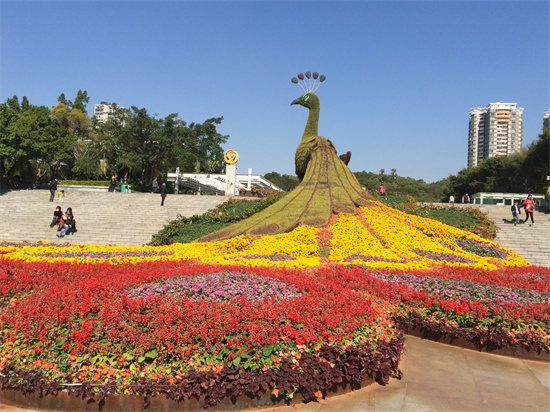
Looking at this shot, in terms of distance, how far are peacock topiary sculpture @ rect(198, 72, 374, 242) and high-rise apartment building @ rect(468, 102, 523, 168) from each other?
77.3m

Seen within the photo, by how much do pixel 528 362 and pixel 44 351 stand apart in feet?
14.9

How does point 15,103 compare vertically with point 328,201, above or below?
above

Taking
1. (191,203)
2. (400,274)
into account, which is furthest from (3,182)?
(400,274)

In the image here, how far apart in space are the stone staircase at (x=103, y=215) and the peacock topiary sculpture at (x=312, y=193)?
489 cm

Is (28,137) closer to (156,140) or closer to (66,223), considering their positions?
(156,140)

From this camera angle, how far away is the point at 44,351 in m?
3.27

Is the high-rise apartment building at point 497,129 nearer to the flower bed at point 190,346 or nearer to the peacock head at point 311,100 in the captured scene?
the peacock head at point 311,100

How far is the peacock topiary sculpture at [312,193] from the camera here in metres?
10.5

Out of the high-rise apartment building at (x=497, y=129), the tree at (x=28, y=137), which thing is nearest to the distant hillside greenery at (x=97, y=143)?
the tree at (x=28, y=137)

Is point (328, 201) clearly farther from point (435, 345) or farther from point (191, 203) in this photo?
point (191, 203)

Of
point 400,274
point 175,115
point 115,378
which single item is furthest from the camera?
point 175,115

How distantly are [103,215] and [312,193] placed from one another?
901 cm

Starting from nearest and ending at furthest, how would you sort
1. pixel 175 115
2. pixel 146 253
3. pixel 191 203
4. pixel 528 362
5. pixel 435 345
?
pixel 528 362
pixel 435 345
pixel 146 253
pixel 191 203
pixel 175 115

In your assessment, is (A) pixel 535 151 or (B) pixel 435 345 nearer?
(B) pixel 435 345
